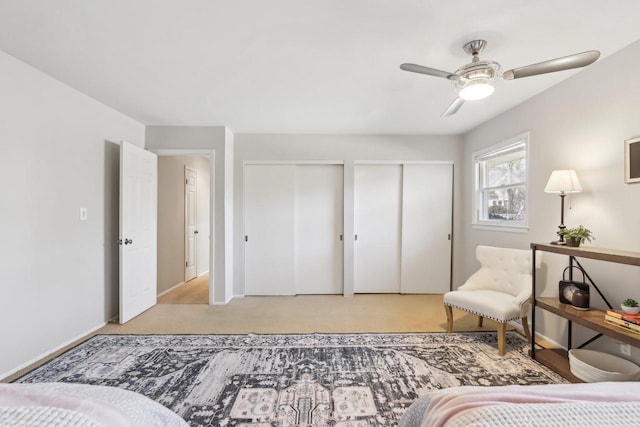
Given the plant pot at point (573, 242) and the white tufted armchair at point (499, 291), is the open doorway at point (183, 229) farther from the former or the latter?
the plant pot at point (573, 242)

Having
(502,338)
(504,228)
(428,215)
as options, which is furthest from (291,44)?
(428,215)

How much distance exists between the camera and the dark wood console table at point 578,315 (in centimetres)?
161

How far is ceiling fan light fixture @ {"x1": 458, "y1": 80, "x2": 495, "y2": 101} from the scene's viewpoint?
178cm

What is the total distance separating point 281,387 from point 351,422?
549mm

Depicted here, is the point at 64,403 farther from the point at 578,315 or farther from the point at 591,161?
the point at 591,161

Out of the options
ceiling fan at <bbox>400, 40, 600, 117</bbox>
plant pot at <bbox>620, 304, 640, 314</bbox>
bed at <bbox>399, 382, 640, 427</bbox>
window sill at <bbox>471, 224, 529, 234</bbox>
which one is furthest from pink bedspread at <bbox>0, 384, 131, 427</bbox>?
window sill at <bbox>471, 224, 529, 234</bbox>

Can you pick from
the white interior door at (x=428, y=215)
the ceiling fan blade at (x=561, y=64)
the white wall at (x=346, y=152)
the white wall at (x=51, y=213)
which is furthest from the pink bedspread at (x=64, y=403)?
the white interior door at (x=428, y=215)

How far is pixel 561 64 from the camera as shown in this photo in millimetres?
1499

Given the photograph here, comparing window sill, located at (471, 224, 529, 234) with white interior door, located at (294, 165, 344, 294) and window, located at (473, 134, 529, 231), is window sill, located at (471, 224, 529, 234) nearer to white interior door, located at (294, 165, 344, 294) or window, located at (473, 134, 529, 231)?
window, located at (473, 134, 529, 231)

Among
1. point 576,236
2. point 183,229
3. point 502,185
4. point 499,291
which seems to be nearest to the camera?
point 576,236

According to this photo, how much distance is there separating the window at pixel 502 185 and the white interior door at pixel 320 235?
6.21 feet

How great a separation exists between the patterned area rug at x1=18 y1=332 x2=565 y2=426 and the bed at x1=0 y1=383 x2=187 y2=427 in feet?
2.82

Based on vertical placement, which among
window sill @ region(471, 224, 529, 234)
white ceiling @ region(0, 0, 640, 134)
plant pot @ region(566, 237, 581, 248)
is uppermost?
white ceiling @ region(0, 0, 640, 134)

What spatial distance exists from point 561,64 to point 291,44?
1.60m
